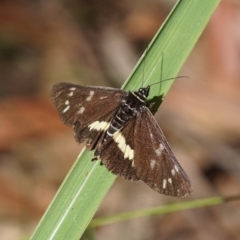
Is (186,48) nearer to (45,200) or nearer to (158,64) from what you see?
(158,64)

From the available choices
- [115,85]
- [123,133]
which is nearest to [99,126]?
[123,133]

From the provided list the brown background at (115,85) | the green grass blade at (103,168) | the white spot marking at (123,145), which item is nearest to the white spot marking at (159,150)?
the white spot marking at (123,145)

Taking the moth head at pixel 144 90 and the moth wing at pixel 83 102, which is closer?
the moth head at pixel 144 90

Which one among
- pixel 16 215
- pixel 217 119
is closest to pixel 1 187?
pixel 16 215

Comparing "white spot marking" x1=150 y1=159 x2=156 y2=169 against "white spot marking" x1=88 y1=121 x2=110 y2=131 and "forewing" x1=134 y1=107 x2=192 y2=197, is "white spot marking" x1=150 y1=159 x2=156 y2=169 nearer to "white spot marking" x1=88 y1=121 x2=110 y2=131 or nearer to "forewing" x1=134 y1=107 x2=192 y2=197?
"forewing" x1=134 y1=107 x2=192 y2=197

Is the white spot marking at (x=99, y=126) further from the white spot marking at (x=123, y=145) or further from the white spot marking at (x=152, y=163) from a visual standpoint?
the white spot marking at (x=152, y=163)

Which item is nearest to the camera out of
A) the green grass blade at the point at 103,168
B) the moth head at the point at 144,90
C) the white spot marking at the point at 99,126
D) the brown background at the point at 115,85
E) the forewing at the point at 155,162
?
the green grass blade at the point at 103,168

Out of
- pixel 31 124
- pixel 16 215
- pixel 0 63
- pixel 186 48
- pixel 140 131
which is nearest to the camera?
pixel 186 48

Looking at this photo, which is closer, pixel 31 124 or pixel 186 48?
pixel 186 48
